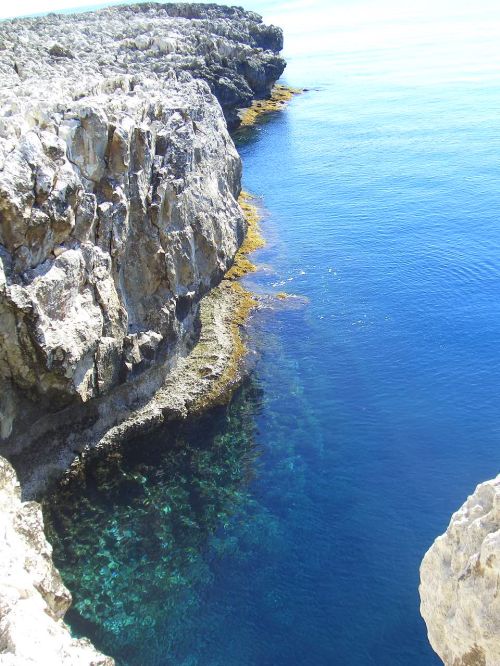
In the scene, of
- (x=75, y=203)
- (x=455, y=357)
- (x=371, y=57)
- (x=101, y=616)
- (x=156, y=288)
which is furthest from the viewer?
(x=371, y=57)

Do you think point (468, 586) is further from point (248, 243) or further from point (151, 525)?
point (248, 243)

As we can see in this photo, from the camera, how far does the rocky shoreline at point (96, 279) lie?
36500mm

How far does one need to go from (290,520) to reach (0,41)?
76282 millimetres

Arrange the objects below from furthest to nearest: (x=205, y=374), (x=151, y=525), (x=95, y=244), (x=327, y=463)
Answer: (x=205, y=374) < (x=327, y=463) < (x=95, y=244) < (x=151, y=525)

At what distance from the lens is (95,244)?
43.1m

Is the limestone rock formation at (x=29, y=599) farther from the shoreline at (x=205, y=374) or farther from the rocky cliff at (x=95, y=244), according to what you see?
the shoreline at (x=205, y=374)

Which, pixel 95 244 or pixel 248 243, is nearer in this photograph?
pixel 95 244

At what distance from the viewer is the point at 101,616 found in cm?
3500

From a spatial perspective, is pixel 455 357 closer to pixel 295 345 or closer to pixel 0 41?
pixel 295 345

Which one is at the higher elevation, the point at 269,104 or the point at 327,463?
the point at 269,104

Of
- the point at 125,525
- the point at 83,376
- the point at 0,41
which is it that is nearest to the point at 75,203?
the point at 83,376

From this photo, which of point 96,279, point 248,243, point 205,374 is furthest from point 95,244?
point 248,243

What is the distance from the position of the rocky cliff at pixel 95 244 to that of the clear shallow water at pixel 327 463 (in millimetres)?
5351

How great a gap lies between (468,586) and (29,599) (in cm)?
1396
